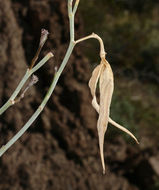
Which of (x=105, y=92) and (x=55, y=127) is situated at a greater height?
(x=105, y=92)

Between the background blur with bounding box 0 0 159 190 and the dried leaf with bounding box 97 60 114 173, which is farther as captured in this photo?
the background blur with bounding box 0 0 159 190

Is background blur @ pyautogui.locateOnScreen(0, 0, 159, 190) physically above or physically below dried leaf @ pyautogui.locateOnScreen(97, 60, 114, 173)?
below

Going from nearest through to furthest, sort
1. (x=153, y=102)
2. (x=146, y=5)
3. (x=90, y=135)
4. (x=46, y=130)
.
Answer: (x=46, y=130) < (x=90, y=135) < (x=153, y=102) < (x=146, y=5)

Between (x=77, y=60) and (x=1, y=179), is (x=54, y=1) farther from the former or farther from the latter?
(x=1, y=179)

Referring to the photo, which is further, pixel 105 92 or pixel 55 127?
pixel 55 127

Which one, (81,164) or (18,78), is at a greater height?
(18,78)

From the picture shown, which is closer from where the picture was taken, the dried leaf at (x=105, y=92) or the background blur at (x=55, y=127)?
the dried leaf at (x=105, y=92)

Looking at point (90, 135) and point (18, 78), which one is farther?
point (90, 135)

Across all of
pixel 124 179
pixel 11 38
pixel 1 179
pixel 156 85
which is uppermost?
pixel 11 38

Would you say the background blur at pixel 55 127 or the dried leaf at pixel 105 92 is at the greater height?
the dried leaf at pixel 105 92

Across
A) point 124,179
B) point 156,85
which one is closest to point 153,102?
point 156,85

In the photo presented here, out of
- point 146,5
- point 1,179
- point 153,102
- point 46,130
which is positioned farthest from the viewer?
point 146,5
